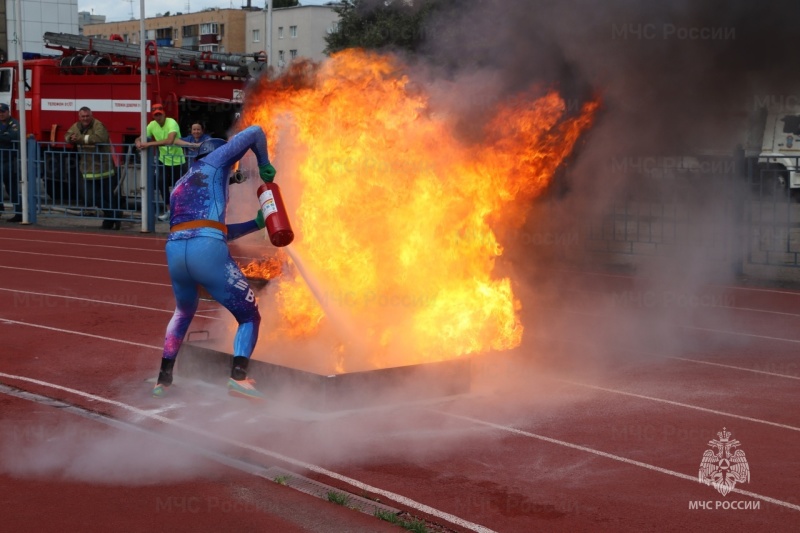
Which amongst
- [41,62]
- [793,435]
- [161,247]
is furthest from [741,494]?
[41,62]

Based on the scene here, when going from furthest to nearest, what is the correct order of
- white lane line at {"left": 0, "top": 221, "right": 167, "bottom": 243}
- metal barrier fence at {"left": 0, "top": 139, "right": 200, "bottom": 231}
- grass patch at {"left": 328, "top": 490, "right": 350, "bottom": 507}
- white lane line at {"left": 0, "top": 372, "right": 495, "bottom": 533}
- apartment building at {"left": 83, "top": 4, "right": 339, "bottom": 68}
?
1. apartment building at {"left": 83, "top": 4, "right": 339, "bottom": 68}
2. metal barrier fence at {"left": 0, "top": 139, "right": 200, "bottom": 231}
3. white lane line at {"left": 0, "top": 221, "right": 167, "bottom": 243}
4. grass patch at {"left": 328, "top": 490, "right": 350, "bottom": 507}
5. white lane line at {"left": 0, "top": 372, "right": 495, "bottom": 533}

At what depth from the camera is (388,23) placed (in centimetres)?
1877

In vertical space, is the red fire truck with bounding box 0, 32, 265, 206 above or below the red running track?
above

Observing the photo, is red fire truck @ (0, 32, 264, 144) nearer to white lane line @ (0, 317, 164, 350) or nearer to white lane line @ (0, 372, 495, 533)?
white lane line @ (0, 317, 164, 350)

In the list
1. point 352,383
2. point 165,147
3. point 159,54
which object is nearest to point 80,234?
point 165,147

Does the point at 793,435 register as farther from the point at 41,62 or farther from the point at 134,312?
the point at 41,62

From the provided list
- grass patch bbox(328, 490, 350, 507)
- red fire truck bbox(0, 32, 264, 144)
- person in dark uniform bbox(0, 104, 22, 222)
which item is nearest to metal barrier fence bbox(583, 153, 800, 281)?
grass patch bbox(328, 490, 350, 507)

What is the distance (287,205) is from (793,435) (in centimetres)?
438

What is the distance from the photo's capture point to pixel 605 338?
1027cm

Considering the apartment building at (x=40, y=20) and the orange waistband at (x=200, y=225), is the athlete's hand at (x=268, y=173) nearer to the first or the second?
the orange waistband at (x=200, y=225)

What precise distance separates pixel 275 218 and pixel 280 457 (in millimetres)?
1781

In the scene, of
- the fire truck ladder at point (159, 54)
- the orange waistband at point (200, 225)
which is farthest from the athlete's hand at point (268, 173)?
the fire truck ladder at point (159, 54)

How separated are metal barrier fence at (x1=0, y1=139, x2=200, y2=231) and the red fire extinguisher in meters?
12.4

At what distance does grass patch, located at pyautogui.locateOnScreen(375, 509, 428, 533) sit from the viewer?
16.5 feet
